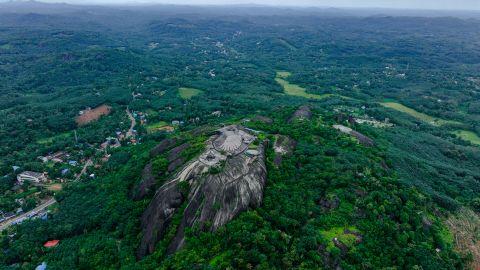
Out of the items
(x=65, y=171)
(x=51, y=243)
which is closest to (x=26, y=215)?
(x=51, y=243)

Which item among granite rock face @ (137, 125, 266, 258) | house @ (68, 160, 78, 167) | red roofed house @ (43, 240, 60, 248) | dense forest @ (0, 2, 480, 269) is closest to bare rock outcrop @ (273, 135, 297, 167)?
dense forest @ (0, 2, 480, 269)

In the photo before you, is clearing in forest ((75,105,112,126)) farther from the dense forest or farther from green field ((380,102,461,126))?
green field ((380,102,461,126))

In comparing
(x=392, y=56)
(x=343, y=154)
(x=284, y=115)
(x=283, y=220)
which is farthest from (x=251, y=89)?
(x=392, y=56)

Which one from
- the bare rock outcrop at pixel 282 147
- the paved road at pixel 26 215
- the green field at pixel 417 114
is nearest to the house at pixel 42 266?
the paved road at pixel 26 215

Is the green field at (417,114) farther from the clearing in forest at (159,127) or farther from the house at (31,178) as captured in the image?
the house at (31,178)

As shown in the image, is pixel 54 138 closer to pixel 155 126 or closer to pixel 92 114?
pixel 92 114

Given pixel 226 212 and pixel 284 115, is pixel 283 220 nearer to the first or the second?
pixel 226 212
